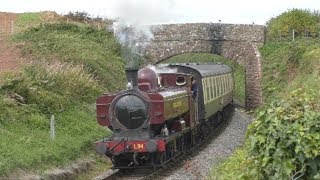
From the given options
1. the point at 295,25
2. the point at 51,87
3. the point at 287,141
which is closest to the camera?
the point at 287,141

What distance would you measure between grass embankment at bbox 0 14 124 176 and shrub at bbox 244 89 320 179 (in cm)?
570

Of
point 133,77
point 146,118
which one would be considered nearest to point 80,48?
point 133,77

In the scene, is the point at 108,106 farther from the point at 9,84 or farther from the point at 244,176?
the point at 244,176

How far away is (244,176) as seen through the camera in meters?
9.02

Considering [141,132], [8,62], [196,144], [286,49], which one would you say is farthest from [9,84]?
[286,49]

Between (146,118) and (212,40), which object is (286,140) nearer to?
(146,118)

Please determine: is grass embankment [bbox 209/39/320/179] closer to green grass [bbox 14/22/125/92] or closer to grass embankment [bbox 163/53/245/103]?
green grass [bbox 14/22/125/92]

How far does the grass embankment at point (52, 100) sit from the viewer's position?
1397 centimetres

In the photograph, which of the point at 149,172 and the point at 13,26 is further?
the point at 13,26

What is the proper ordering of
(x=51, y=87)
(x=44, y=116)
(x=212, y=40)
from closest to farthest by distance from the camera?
(x=44, y=116), (x=51, y=87), (x=212, y=40)

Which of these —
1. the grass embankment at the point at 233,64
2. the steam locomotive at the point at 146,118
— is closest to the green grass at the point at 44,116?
the steam locomotive at the point at 146,118

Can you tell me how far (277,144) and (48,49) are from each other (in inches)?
767

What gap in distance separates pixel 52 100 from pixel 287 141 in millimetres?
10820

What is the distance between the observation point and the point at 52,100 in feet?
59.0
